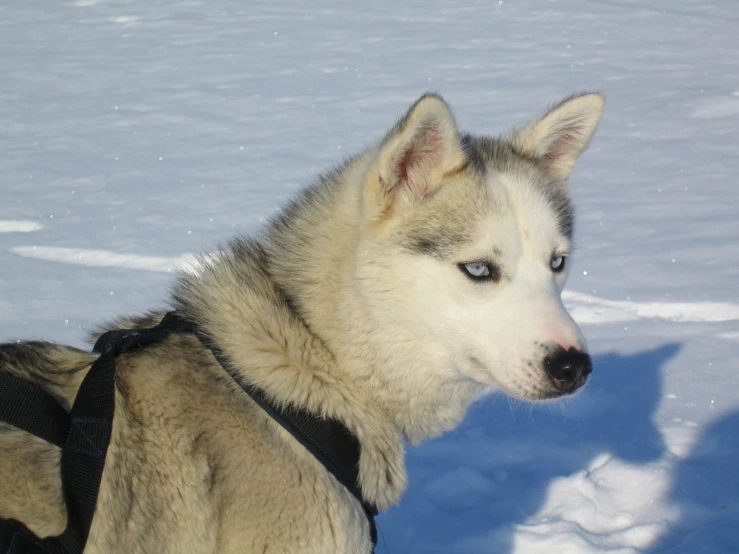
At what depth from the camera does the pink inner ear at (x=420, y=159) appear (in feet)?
7.70

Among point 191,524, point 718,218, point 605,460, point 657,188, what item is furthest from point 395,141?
point 657,188

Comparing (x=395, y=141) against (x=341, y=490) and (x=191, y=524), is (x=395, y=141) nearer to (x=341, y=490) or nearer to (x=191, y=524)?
(x=341, y=490)

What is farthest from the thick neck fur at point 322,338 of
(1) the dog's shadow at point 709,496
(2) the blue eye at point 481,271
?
(1) the dog's shadow at point 709,496

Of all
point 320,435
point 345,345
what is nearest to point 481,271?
point 345,345

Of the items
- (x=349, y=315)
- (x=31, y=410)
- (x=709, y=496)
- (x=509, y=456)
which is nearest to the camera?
(x=31, y=410)

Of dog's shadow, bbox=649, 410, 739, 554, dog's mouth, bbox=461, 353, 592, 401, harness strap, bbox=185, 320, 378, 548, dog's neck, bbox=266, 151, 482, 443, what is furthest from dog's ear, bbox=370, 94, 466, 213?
dog's shadow, bbox=649, 410, 739, 554

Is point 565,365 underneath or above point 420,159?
underneath

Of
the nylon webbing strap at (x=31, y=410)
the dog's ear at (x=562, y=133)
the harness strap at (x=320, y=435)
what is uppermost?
the dog's ear at (x=562, y=133)

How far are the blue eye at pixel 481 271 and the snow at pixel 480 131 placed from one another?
4.18 ft

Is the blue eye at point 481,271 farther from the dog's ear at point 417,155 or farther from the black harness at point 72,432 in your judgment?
the black harness at point 72,432

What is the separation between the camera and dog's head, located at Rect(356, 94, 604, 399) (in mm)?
2236

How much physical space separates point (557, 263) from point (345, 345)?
0.78 m

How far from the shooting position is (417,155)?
2404 mm

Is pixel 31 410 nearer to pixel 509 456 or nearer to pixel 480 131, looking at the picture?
pixel 509 456
